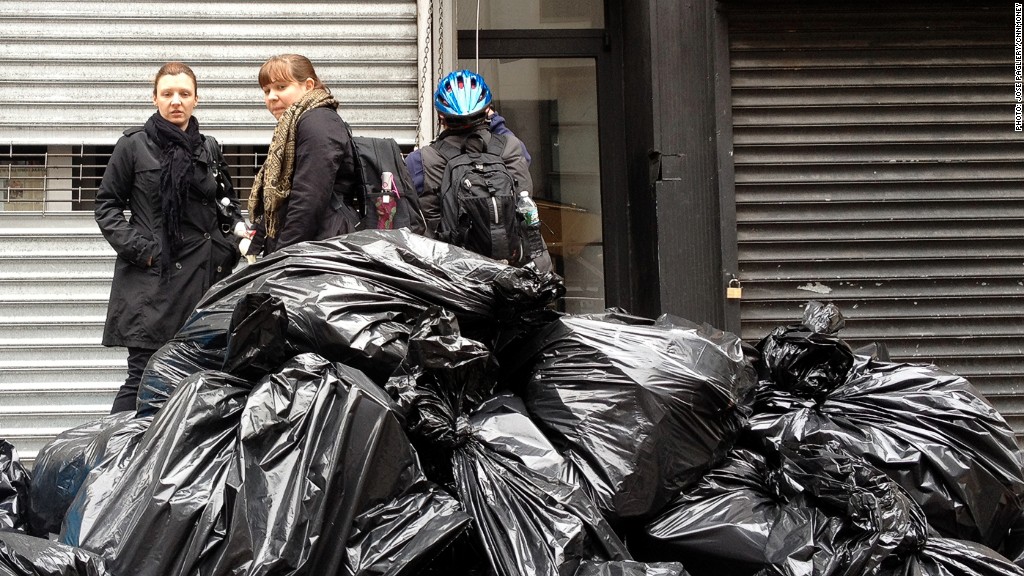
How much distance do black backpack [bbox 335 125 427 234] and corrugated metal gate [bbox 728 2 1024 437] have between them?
1.85m

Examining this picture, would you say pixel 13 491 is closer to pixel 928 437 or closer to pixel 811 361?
pixel 811 361

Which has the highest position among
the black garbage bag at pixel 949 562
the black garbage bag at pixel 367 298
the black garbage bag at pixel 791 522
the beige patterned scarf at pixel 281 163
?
the beige patterned scarf at pixel 281 163

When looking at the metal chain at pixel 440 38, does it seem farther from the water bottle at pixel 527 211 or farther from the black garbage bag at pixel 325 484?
the black garbage bag at pixel 325 484

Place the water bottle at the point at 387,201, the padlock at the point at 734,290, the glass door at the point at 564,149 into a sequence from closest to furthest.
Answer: the water bottle at the point at 387,201
the padlock at the point at 734,290
the glass door at the point at 564,149

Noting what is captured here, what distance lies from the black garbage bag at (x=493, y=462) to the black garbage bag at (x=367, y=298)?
0.52ft

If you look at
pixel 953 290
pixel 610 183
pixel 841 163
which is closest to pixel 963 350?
pixel 953 290

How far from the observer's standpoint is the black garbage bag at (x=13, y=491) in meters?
2.66

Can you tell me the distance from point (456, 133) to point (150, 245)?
1.34 m

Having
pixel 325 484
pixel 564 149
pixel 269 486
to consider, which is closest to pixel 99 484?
pixel 269 486

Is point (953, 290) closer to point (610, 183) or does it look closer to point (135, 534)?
point (610, 183)

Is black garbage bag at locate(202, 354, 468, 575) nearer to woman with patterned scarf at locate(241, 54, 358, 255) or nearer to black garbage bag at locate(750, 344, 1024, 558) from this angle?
black garbage bag at locate(750, 344, 1024, 558)

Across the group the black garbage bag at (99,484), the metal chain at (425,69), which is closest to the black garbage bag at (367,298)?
the black garbage bag at (99,484)

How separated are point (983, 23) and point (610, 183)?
2105 mm

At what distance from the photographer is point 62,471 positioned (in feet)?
8.61
